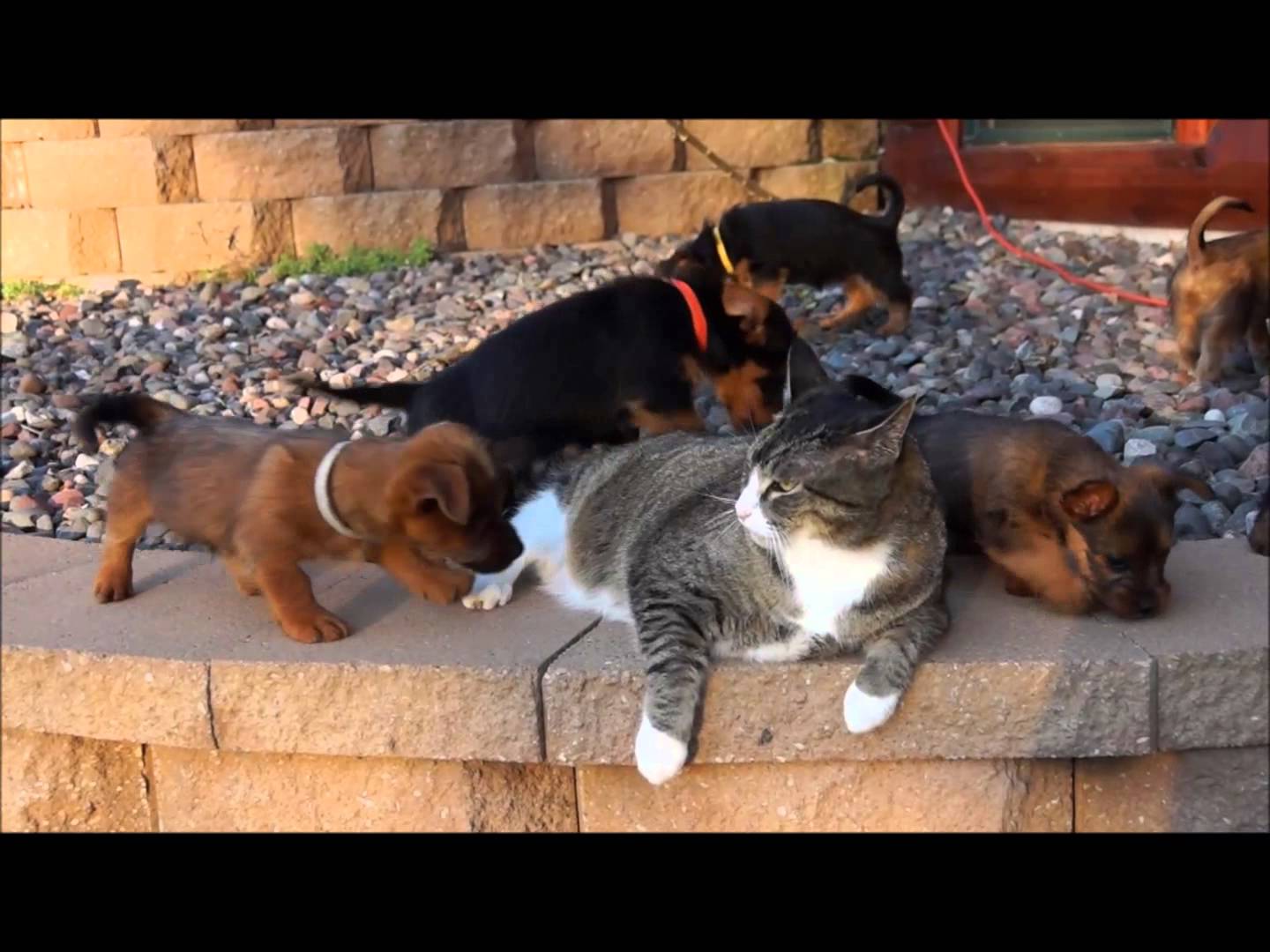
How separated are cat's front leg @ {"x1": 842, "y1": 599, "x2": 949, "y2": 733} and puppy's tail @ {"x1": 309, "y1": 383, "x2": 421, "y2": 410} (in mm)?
2267

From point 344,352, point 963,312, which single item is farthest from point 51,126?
point 963,312

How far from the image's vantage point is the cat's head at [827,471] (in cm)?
305

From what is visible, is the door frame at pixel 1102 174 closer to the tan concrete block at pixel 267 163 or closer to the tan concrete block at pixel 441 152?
the tan concrete block at pixel 441 152

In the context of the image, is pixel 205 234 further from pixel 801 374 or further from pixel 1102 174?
pixel 801 374

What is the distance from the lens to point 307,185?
837cm

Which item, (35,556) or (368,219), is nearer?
(35,556)

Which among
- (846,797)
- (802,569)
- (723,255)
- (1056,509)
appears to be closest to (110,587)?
(802,569)

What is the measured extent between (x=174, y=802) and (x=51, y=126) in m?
6.20

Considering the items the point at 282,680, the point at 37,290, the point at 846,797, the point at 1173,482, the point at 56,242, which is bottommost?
the point at 37,290

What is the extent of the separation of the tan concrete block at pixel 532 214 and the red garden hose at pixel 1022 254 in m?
2.54

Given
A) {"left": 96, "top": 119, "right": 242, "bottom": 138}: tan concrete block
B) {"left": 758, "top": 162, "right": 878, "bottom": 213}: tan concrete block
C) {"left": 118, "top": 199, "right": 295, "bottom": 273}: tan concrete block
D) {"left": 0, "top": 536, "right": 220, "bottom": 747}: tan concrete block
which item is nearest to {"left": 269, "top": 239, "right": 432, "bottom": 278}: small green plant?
{"left": 118, "top": 199, "right": 295, "bottom": 273}: tan concrete block

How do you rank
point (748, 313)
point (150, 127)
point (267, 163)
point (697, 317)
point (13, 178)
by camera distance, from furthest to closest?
1. point (13, 178)
2. point (267, 163)
3. point (150, 127)
4. point (748, 313)
5. point (697, 317)

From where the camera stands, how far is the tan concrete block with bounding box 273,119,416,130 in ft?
27.4

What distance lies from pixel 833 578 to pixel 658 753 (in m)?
0.61
